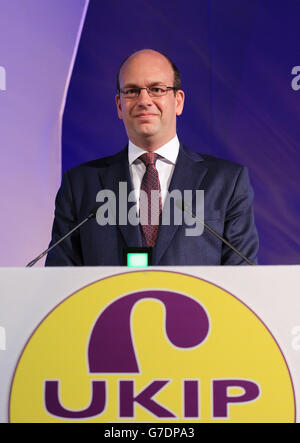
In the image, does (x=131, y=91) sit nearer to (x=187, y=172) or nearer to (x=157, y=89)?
(x=157, y=89)

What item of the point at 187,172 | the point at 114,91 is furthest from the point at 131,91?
the point at 114,91

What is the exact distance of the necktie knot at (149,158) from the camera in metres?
2.37

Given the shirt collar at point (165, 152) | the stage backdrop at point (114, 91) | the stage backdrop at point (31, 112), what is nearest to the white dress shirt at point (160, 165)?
the shirt collar at point (165, 152)

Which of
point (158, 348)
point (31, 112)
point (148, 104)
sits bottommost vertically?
point (158, 348)

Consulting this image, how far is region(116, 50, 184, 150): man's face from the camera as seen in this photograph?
2377 millimetres

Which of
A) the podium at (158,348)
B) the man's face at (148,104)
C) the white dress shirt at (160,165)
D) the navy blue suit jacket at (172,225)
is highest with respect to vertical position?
the man's face at (148,104)

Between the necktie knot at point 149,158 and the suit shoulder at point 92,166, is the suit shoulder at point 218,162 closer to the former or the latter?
the necktie knot at point 149,158

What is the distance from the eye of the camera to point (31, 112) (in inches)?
115

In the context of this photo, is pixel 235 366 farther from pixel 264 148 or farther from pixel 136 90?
pixel 264 148

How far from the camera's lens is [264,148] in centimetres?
→ 287

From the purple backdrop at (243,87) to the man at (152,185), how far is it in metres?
0.39

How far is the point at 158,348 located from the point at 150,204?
0.91 metres

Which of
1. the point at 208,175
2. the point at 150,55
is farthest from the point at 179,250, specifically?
the point at 150,55
